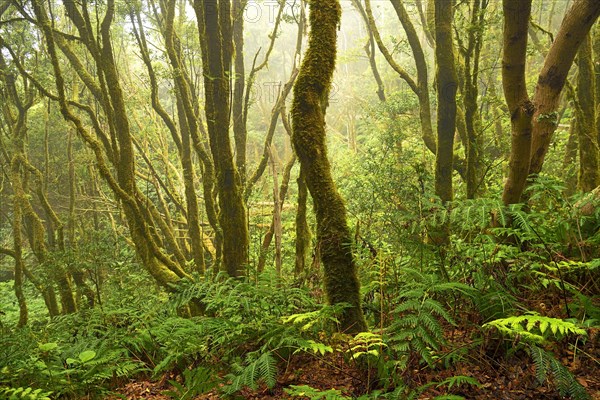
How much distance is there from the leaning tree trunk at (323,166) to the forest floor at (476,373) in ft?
1.39

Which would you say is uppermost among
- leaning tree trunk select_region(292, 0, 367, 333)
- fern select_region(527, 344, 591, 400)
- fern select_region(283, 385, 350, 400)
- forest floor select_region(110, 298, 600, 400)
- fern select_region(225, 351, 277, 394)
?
leaning tree trunk select_region(292, 0, 367, 333)

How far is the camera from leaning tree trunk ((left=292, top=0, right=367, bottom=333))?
129 inches

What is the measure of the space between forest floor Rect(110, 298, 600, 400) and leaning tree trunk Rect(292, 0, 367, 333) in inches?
16.7

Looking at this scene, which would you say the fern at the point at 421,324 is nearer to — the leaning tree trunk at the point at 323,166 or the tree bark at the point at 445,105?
the leaning tree trunk at the point at 323,166

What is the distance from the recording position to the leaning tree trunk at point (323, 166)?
129 inches

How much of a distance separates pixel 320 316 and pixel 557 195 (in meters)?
2.32


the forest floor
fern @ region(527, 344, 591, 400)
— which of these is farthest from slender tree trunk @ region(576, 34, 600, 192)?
fern @ region(527, 344, 591, 400)

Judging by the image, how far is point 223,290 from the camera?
4.38 meters

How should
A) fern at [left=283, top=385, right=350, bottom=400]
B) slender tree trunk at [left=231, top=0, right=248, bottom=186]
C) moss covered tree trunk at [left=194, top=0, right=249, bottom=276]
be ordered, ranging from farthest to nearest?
1. slender tree trunk at [left=231, top=0, right=248, bottom=186]
2. moss covered tree trunk at [left=194, top=0, right=249, bottom=276]
3. fern at [left=283, top=385, right=350, bottom=400]

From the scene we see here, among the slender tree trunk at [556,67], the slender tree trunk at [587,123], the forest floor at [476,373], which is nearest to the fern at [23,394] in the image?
the forest floor at [476,373]

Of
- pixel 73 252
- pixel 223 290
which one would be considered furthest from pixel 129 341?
pixel 73 252

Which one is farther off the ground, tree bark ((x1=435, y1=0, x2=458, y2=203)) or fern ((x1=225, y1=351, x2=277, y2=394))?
tree bark ((x1=435, y1=0, x2=458, y2=203))

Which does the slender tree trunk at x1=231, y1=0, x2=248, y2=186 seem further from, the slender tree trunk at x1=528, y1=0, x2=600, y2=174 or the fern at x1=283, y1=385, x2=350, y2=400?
the fern at x1=283, y1=385, x2=350, y2=400

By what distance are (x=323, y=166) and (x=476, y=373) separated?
6.17ft
